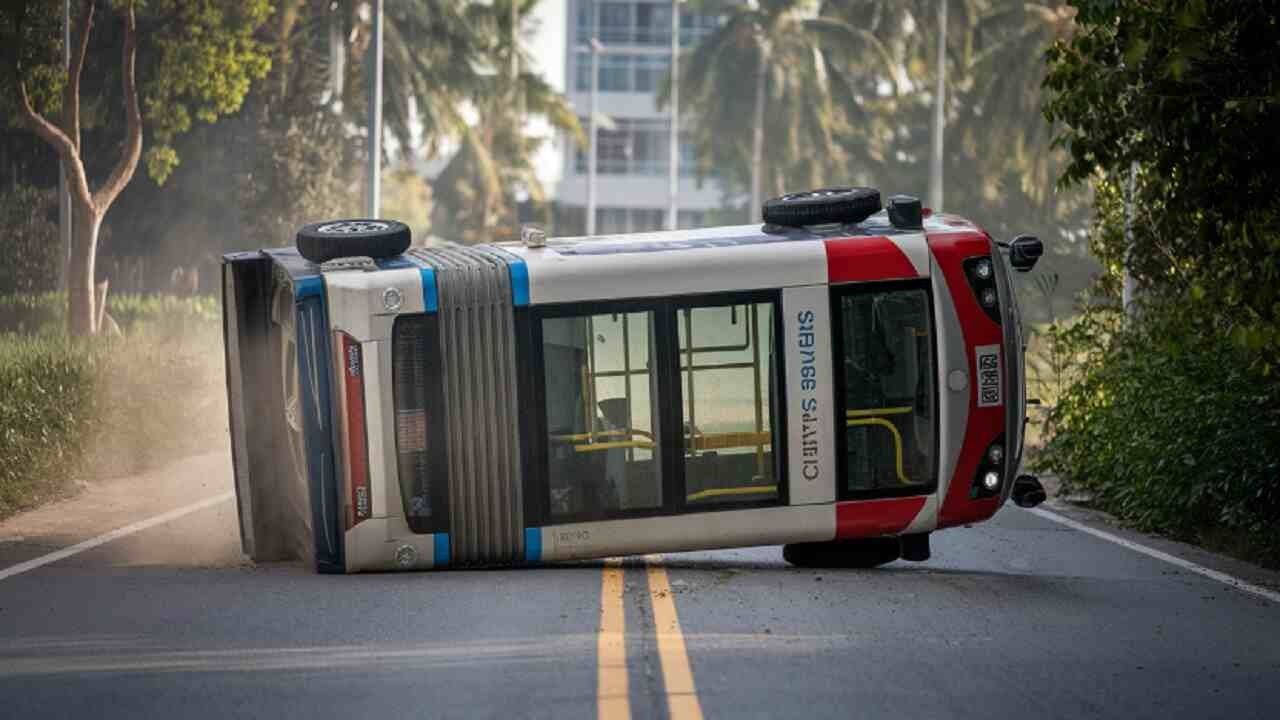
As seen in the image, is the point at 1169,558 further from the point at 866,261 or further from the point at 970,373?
the point at 866,261

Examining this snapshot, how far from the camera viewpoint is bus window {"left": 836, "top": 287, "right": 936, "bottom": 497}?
488 inches

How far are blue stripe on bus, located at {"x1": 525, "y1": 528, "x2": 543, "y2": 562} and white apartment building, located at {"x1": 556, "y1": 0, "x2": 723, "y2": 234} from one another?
306ft

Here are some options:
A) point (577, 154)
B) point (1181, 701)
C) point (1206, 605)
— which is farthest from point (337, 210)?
point (577, 154)

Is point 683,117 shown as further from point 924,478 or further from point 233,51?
point 924,478

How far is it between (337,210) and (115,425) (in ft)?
84.8

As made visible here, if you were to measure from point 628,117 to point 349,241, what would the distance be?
312 ft

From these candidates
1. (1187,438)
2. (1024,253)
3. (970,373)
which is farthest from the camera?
(1187,438)

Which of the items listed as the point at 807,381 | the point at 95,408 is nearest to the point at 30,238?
the point at 95,408

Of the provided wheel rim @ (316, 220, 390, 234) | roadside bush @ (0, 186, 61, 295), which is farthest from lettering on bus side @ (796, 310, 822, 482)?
roadside bush @ (0, 186, 61, 295)

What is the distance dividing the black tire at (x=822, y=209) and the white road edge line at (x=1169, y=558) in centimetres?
339

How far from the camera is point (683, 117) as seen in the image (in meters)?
85.1

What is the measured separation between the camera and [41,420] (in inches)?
740

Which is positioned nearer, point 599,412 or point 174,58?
point 599,412

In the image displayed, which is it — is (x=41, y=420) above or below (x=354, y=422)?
below
